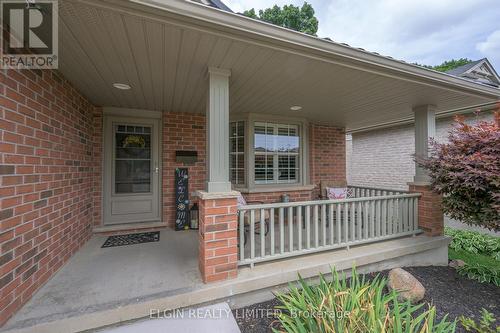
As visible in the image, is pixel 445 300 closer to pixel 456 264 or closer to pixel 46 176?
pixel 456 264

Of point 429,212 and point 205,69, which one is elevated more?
point 205,69

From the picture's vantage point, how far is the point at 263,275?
7.59 feet

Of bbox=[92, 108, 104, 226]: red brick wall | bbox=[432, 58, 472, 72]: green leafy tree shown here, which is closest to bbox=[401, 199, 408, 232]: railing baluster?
bbox=[92, 108, 104, 226]: red brick wall

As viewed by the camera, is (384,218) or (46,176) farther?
(384,218)

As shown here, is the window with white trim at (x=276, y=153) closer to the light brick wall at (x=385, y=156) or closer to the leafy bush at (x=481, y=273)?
the leafy bush at (x=481, y=273)

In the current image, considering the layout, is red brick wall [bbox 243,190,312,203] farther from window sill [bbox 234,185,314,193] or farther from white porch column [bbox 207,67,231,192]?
white porch column [bbox 207,67,231,192]

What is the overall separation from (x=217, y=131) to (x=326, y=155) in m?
3.86

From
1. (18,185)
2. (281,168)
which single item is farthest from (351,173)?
(18,185)

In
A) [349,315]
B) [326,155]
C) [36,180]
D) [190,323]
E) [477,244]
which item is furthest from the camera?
[326,155]

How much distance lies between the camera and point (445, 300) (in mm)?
2471

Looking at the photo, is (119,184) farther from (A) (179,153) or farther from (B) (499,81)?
(B) (499,81)

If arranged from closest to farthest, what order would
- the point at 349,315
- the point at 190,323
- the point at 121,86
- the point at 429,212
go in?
the point at 349,315 < the point at 190,323 < the point at 121,86 < the point at 429,212

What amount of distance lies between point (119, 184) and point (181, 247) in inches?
70.8

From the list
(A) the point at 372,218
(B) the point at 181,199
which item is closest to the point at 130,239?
(B) the point at 181,199
